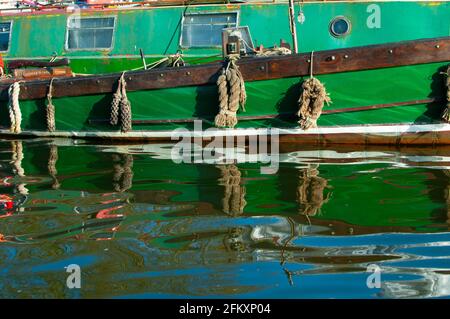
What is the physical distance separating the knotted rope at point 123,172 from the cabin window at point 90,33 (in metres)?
3.19

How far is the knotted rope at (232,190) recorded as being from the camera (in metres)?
5.35

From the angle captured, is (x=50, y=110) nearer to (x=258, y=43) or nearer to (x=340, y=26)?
(x=258, y=43)

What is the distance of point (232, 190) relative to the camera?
5992 mm

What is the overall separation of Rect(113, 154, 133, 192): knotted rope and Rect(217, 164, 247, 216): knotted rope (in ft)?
3.24

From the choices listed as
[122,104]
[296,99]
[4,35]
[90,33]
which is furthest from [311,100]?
[4,35]

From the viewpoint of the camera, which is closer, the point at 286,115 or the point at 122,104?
the point at 286,115

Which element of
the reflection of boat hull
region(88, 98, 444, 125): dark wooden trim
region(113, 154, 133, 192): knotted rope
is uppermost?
region(88, 98, 444, 125): dark wooden trim

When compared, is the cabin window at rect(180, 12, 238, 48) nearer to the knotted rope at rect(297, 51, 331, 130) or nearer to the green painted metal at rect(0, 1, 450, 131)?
the green painted metal at rect(0, 1, 450, 131)

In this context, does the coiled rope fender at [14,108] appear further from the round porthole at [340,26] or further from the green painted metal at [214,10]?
the round porthole at [340,26]

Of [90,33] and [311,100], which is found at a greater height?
[90,33]

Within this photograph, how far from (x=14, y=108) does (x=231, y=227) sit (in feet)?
18.6

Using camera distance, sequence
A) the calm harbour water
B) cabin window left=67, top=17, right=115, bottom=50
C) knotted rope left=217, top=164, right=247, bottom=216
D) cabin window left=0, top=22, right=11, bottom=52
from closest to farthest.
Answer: the calm harbour water, knotted rope left=217, top=164, right=247, bottom=216, cabin window left=67, top=17, right=115, bottom=50, cabin window left=0, top=22, right=11, bottom=52

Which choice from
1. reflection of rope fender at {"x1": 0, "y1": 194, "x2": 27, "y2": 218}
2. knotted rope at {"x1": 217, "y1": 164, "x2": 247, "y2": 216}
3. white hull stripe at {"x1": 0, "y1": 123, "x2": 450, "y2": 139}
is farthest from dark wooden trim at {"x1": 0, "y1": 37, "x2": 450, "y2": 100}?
reflection of rope fender at {"x1": 0, "y1": 194, "x2": 27, "y2": 218}

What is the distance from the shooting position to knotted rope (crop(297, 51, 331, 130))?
7.59 m
